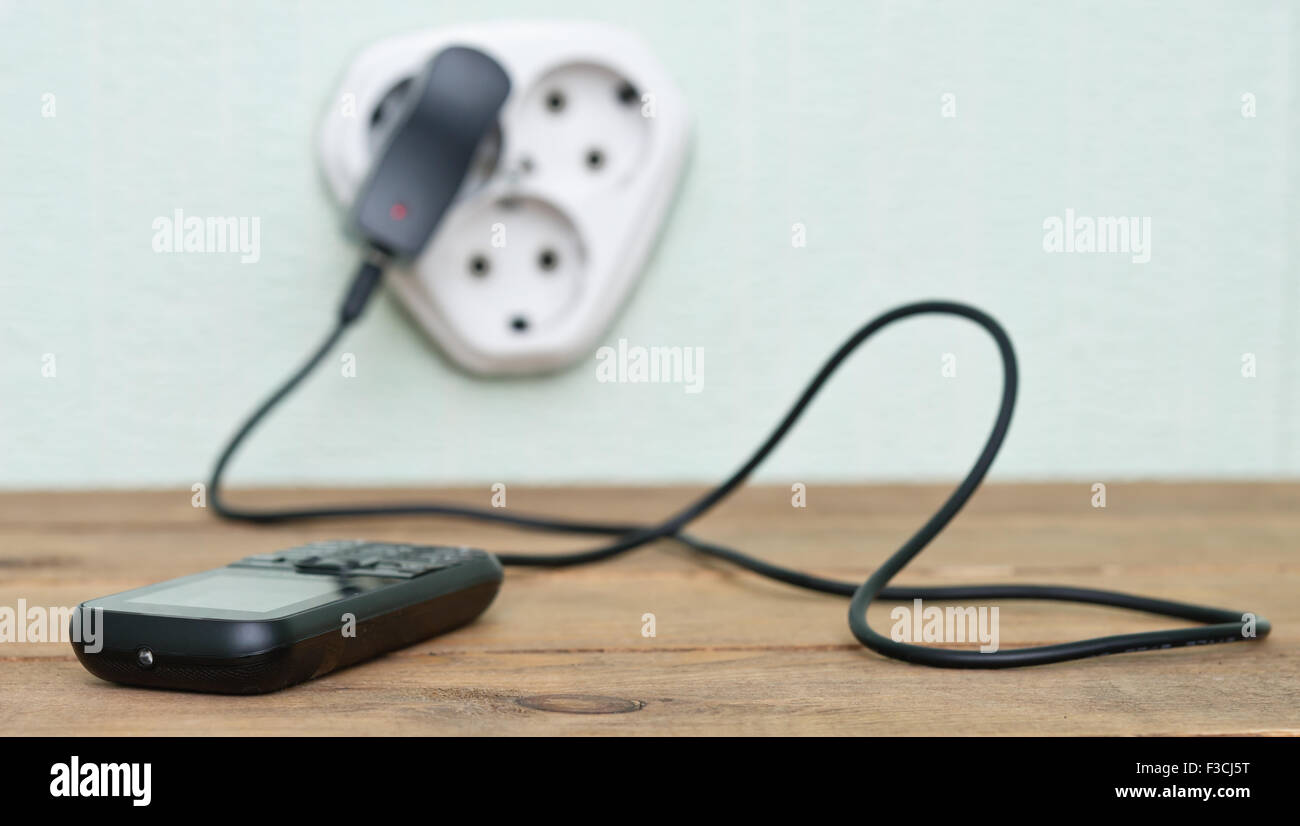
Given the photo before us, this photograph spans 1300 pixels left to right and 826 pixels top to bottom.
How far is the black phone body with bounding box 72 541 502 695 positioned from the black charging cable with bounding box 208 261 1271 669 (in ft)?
0.43

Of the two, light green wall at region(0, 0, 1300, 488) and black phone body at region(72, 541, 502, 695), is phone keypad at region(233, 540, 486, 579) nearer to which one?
black phone body at region(72, 541, 502, 695)

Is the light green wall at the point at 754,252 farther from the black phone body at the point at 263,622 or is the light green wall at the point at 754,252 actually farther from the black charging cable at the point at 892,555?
the black phone body at the point at 263,622

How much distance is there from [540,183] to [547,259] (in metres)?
0.04

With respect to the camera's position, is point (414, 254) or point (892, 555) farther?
point (414, 254)

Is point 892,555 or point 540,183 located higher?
point 540,183

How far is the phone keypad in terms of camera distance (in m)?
0.33

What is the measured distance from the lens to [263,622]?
0.26 meters

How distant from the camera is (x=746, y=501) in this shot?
62cm

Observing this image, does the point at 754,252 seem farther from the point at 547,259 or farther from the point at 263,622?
the point at 263,622

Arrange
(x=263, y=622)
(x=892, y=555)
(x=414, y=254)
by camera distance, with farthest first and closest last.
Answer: (x=414, y=254) → (x=892, y=555) → (x=263, y=622)

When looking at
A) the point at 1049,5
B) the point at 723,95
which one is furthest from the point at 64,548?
the point at 1049,5

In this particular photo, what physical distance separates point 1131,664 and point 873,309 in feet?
1.18

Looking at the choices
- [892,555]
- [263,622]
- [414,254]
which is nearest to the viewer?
[263,622]

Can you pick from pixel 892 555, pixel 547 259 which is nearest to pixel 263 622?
pixel 892 555
